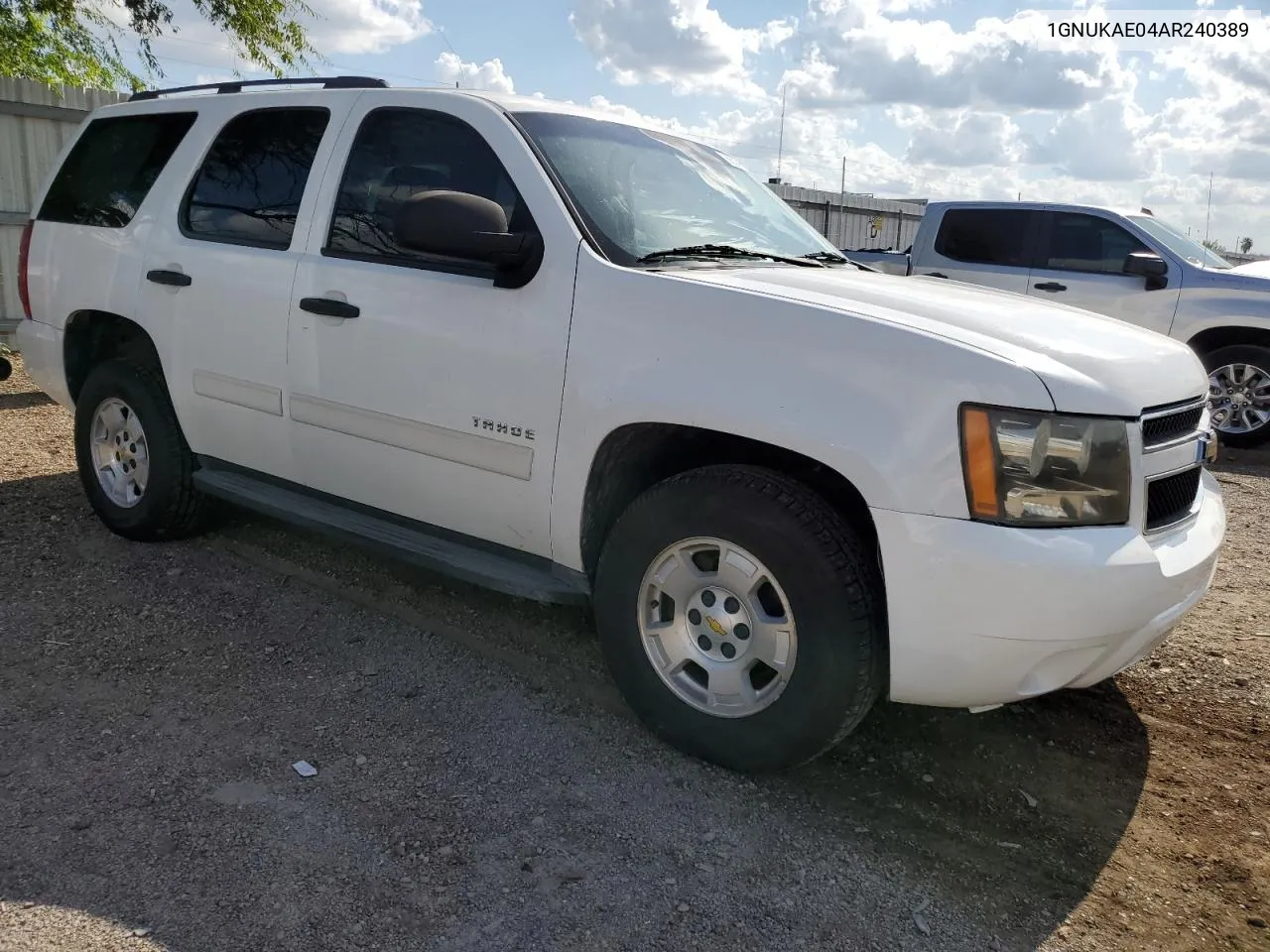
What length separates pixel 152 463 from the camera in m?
4.83

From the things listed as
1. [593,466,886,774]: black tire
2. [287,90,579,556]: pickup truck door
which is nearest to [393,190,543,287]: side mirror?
[287,90,579,556]: pickup truck door

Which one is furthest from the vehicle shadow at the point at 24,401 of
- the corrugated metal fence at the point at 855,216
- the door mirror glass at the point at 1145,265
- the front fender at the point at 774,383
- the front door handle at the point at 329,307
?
the corrugated metal fence at the point at 855,216

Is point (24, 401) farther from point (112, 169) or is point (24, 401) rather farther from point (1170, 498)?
point (1170, 498)

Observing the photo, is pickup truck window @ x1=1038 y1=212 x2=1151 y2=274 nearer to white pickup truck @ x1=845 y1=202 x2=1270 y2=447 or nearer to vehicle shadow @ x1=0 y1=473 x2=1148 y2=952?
white pickup truck @ x1=845 y1=202 x2=1270 y2=447

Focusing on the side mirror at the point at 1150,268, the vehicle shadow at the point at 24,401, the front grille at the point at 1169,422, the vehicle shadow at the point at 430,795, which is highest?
the side mirror at the point at 1150,268

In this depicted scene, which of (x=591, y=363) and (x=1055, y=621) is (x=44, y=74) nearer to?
(x=591, y=363)

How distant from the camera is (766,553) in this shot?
290cm

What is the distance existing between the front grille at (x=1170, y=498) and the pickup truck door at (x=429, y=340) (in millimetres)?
1720

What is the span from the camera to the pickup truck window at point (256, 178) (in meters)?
4.21

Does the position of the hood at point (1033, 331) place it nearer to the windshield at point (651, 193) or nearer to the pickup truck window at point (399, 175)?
the windshield at point (651, 193)

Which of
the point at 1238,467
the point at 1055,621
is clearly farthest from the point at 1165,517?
the point at 1238,467

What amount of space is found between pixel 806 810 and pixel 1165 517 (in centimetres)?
129

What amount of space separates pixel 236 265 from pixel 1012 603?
3268 millimetres

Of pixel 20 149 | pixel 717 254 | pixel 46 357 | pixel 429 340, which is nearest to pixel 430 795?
pixel 429 340
